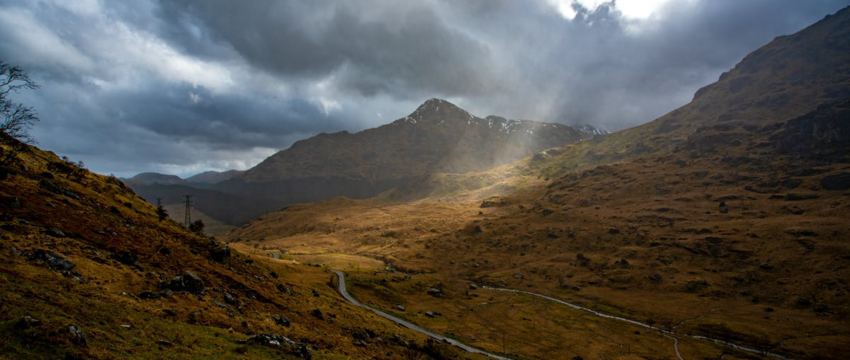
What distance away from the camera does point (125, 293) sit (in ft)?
104

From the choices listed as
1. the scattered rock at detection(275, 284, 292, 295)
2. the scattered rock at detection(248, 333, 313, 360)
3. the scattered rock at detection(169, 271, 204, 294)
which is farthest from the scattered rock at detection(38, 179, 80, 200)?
the scattered rock at detection(248, 333, 313, 360)

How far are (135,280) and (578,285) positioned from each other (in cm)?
17819

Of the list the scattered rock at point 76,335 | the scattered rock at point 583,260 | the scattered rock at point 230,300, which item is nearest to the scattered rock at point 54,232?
the scattered rock at point 230,300

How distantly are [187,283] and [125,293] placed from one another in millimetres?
7811

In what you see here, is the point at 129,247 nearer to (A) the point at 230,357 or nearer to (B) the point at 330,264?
(A) the point at 230,357

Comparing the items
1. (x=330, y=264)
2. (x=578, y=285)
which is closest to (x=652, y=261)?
(x=578, y=285)

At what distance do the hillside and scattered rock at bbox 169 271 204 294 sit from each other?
4.3 inches

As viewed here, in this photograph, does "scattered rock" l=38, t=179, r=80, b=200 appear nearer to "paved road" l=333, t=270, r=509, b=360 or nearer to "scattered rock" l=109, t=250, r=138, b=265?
"scattered rock" l=109, t=250, r=138, b=265

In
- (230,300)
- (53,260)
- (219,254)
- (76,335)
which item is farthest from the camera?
(219,254)

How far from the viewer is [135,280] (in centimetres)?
3509

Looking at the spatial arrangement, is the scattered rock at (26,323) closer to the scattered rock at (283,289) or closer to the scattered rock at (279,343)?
the scattered rock at (279,343)

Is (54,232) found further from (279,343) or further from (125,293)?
(279,343)

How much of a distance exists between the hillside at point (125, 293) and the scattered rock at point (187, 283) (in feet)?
0.36

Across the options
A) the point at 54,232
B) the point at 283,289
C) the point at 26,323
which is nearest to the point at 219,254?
the point at 283,289
